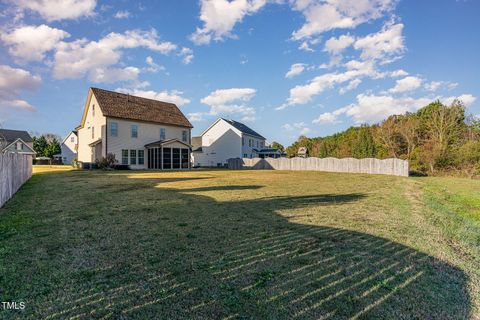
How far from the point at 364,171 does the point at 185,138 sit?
19.9m

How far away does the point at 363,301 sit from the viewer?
2.48m

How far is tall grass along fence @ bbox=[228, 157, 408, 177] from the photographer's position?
22391mm

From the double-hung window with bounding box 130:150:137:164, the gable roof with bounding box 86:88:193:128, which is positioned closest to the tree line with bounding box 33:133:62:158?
the gable roof with bounding box 86:88:193:128

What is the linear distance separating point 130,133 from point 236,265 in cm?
2474

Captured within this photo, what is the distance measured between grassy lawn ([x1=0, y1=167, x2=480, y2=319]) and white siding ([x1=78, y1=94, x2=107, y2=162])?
65.4 feet

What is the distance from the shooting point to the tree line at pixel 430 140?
22.4 m

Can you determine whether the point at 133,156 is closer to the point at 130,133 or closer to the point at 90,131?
the point at 130,133

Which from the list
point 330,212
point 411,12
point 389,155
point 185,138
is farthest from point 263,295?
point 389,155

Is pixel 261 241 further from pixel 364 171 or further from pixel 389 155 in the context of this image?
pixel 389 155

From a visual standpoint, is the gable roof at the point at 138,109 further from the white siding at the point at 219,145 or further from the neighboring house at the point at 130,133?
the white siding at the point at 219,145

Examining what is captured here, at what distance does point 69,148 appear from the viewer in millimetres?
45281

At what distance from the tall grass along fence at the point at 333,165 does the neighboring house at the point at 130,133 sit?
8656mm

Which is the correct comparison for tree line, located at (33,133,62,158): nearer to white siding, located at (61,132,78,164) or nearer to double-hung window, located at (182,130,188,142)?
white siding, located at (61,132,78,164)

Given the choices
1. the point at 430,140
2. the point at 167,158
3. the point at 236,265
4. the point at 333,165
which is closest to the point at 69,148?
the point at 167,158
